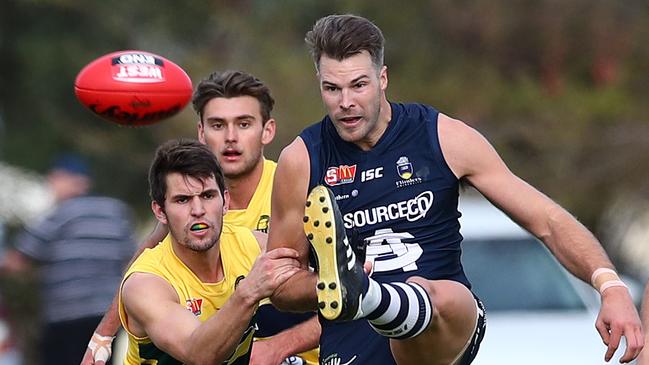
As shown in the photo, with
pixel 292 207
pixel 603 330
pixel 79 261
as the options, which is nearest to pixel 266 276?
pixel 292 207

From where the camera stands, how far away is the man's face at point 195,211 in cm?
695

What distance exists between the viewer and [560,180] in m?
15.7

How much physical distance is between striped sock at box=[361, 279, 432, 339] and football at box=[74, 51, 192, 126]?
1.99 meters

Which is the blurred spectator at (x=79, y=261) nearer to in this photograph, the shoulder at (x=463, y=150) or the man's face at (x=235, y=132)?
the man's face at (x=235, y=132)

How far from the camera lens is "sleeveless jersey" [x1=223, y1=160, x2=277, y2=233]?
7.79 m

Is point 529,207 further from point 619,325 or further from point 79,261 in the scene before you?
point 79,261

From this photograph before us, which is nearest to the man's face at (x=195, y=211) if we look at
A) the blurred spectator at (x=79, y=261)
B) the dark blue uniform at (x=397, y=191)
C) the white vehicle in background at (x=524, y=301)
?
the dark blue uniform at (x=397, y=191)

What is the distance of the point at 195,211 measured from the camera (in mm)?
6918

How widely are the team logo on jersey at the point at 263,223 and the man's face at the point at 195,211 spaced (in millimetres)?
742

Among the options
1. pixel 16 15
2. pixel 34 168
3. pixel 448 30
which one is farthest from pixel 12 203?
pixel 448 30

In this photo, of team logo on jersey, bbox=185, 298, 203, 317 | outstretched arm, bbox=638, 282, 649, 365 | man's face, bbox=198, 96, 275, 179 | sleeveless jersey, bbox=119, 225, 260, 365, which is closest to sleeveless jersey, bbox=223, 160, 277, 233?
man's face, bbox=198, 96, 275, 179

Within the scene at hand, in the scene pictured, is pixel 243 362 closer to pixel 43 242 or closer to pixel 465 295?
pixel 465 295

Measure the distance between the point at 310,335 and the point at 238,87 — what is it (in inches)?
54.7

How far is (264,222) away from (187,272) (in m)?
0.79
